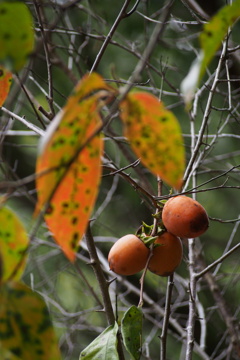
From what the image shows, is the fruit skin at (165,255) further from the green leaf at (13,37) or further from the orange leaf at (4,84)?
the green leaf at (13,37)

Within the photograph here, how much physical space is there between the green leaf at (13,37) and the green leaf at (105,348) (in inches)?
15.7

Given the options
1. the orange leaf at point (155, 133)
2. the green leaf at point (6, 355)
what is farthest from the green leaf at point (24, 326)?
the orange leaf at point (155, 133)

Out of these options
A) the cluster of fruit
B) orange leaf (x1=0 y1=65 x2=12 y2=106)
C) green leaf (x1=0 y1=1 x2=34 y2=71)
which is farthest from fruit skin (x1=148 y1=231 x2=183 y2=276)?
green leaf (x1=0 y1=1 x2=34 y2=71)

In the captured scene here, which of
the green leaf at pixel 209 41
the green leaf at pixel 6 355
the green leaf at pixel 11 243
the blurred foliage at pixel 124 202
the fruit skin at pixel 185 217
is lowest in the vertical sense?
the blurred foliage at pixel 124 202

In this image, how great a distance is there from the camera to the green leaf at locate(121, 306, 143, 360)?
0.67 meters

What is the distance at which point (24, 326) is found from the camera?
1.40 feet

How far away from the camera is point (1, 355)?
42cm

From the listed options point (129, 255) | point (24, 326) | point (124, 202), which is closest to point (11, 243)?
point (24, 326)

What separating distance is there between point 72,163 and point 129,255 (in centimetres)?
35

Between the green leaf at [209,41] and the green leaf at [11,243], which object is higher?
the green leaf at [209,41]

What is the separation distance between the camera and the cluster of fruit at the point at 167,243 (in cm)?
74

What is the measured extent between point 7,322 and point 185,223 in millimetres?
369

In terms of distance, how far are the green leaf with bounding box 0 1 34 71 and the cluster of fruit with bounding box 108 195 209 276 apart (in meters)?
0.39

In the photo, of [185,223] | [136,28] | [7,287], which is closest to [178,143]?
[7,287]
